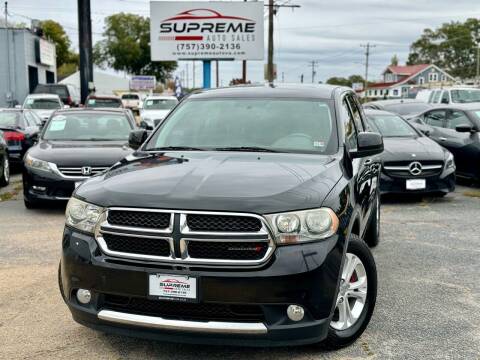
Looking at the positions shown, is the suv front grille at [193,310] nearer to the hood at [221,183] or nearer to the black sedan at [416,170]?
the hood at [221,183]

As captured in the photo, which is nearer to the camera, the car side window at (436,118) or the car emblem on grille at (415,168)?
the car emblem on grille at (415,168)

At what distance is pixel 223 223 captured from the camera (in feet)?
11.0

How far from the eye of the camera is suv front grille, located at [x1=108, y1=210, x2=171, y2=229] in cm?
342

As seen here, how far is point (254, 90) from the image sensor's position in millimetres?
5383

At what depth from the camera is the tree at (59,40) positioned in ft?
279

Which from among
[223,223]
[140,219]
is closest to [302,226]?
[223,223]

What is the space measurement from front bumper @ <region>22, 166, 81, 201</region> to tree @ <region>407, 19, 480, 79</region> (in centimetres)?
10081

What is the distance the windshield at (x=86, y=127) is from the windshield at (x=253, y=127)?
15.6 ft

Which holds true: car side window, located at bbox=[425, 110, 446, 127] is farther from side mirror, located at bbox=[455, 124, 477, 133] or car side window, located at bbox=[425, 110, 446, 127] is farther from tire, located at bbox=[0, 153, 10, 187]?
tire, located at bbox=[0, 153, 10, 187]

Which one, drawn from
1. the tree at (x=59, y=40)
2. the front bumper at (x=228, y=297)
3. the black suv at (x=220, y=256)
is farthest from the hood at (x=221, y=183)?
the tree at (x=59, y=40)

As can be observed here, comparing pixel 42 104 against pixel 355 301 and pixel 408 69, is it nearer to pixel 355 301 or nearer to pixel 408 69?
pixel 355 301

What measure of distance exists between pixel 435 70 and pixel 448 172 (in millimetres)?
93445

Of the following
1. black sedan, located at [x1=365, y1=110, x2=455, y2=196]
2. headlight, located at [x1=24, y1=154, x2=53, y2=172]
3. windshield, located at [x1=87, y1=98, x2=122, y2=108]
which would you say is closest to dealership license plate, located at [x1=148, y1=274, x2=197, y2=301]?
headlight, located at [x1=24, y1=154, x2=53, y2=172]

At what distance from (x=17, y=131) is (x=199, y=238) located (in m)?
11.1
